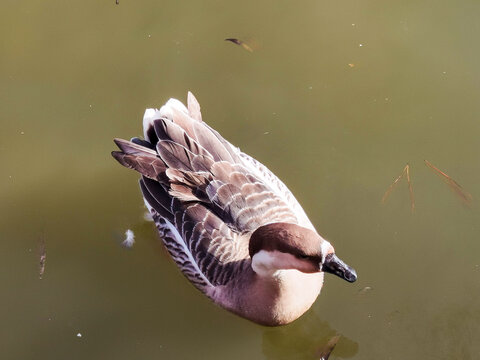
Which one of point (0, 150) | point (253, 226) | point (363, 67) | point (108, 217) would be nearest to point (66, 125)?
point (0, 150)

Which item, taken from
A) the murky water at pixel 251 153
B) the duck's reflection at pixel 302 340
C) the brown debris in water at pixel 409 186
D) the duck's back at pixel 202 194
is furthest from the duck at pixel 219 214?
the brown debris in water at pixel 409 186

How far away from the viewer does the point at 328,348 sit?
11.9ft

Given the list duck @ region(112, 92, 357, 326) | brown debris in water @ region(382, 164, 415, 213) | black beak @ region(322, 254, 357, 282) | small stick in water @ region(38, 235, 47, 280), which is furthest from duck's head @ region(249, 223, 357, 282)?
small stick in water @ region(38, 235, 47, 280)

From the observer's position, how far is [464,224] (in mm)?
3865

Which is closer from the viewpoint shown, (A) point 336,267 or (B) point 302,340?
(A) point 336,267

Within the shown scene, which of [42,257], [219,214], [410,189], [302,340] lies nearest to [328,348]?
[302,340]

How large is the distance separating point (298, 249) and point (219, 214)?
1.84ft

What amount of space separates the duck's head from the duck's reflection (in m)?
0.70

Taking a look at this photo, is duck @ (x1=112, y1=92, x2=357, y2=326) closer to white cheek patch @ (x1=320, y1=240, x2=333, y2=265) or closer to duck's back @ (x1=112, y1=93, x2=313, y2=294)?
duck's back @ (x1=112, y1=93, x2=313, y2=294)

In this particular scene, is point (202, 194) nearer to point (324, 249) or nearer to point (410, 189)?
point (324, 249)

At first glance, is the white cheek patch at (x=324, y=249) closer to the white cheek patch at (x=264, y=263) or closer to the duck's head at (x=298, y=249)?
the duck's head at (x=298, y=249)

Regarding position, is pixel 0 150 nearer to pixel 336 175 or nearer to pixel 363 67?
pixel 336 175

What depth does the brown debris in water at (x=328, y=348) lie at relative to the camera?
142 inches

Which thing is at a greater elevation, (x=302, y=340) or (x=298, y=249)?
(x=298, y=249)
